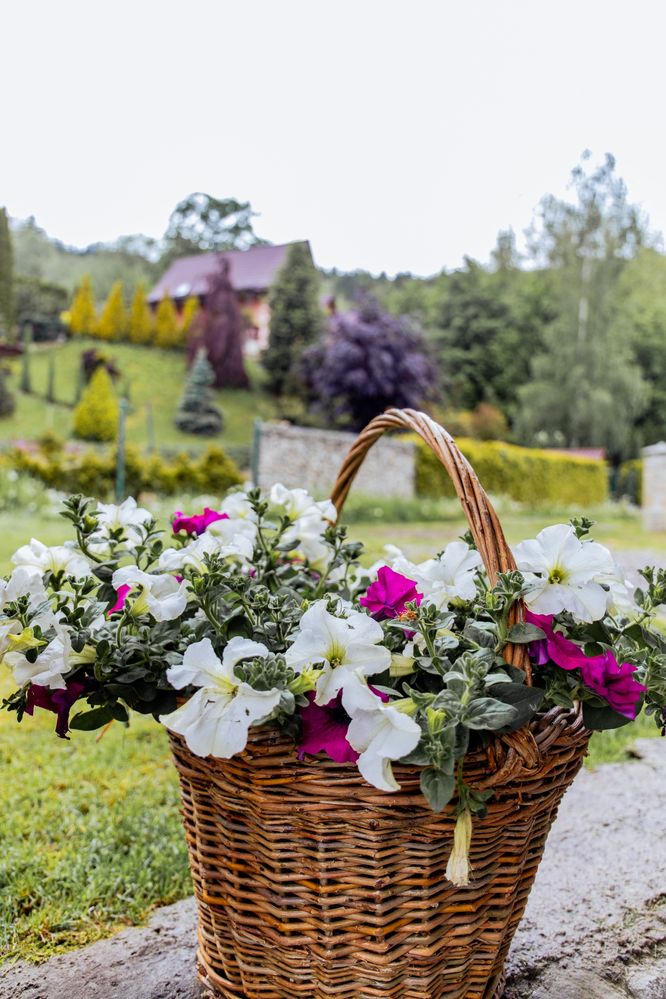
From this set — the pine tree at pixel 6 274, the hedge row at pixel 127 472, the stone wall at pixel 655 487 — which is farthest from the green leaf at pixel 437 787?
the pine tree at pixel 6 274

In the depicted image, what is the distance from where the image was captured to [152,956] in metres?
0.76

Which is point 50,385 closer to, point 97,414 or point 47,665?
point 97,414

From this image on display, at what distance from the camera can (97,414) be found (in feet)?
18.0

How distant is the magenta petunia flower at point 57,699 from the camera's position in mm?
538

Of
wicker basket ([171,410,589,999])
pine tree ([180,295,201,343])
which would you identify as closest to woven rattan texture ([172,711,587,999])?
wicker basket ([171,410,589,999])

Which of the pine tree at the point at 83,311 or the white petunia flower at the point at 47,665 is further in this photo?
the pine tree at the point at 83,311

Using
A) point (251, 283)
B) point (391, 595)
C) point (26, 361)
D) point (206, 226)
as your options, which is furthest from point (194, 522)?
point (251, 283)

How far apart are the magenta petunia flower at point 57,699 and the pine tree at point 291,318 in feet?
21.0

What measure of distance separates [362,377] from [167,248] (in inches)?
78.0

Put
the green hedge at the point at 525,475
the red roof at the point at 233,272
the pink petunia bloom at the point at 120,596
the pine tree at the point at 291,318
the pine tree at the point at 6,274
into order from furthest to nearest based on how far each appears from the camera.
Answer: the pine tree at the point at 291,318 < the red roof at the point at 233,272 < the green hedge at the point at 525,475 < the pine tree at the point at 6,274 < the pink petunia bloom at the point at 120,596

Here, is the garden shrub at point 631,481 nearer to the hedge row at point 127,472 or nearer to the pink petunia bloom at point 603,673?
the hedge row at point 127,472

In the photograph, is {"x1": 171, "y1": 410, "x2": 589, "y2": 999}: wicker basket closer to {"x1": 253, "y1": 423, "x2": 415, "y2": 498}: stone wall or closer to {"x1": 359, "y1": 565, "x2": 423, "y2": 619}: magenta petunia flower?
{"x1": 359, "y1": 565, "x2": 423, "y2": 619}: magenta petunia flower

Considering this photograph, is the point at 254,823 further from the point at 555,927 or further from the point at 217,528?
the point at 555,927

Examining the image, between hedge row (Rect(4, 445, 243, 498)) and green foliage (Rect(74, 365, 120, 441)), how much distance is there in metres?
1.26
